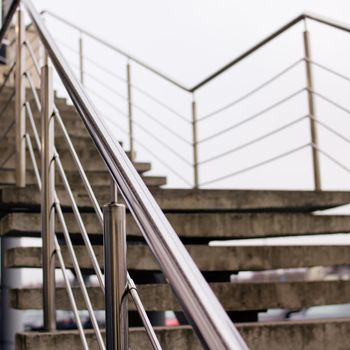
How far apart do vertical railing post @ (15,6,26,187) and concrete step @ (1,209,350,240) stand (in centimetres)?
20

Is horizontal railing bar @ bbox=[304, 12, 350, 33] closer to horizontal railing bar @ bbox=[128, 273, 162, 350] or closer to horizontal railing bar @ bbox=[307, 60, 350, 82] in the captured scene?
horizontal railing bar @ bbox=[307, 60, 350, 82]

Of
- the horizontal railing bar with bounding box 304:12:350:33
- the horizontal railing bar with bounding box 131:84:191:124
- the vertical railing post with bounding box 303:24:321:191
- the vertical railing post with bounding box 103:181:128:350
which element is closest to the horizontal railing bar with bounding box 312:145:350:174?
the vertical railing post with bounding box 303:24:321:191

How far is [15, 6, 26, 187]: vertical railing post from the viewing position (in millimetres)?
2146

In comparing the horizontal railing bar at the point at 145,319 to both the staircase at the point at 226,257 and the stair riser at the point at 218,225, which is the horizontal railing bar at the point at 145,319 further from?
the stair riser at the point at 218,225

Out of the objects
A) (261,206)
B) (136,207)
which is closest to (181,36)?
(261,206)

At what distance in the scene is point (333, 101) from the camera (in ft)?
8.34

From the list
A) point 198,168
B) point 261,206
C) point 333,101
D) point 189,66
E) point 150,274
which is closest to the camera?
point 150,274

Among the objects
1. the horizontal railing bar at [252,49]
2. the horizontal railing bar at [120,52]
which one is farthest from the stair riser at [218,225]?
the horizontal railing bar at [120,52]

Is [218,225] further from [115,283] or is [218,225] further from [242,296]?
[115,283]

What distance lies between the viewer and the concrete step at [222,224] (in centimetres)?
194

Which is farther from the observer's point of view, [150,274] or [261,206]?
[261,206]

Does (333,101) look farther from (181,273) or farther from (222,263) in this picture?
(181,273)

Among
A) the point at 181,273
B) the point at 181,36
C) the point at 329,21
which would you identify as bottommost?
the point at 181,273

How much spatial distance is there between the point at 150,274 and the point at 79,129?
1509 millimetres
